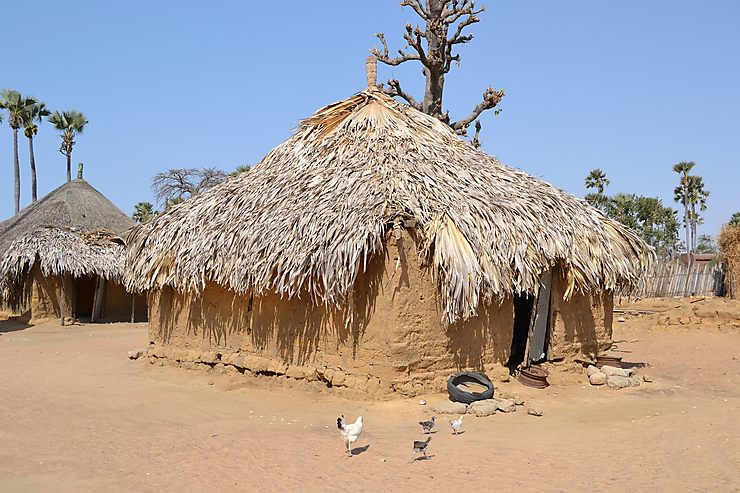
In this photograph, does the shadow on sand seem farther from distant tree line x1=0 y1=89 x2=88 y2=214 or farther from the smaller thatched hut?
distant tree line x1=0 y1=89 x2=88 y2=214

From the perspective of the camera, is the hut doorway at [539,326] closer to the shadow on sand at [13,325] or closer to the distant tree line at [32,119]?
the shadow on sand at [13,325]

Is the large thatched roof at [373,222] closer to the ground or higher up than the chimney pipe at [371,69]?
closer to the ground

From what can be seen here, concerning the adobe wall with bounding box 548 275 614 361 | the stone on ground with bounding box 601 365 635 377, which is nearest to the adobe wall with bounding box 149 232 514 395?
the adobe wall with bounding box 548 275 614 361

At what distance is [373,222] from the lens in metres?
7.74

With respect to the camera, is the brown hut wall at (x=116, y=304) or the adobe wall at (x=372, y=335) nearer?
the adobe wall at (x=372, y=335)

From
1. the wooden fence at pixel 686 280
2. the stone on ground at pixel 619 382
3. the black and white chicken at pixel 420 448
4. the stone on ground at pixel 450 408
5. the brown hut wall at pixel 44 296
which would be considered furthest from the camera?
the wooden fence at pixel 686 280

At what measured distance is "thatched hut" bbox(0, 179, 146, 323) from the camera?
1744 centimetres

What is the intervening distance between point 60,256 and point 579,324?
13.9 metres

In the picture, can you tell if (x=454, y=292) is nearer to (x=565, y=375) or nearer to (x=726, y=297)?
(x=565, y=375)

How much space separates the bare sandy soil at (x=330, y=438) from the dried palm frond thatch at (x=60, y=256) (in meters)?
7.44

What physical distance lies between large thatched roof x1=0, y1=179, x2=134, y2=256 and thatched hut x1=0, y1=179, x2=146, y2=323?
1.2 inches

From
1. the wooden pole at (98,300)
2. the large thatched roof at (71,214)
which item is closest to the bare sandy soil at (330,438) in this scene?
the wooden pole at (98,300)

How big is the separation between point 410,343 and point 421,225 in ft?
4.77

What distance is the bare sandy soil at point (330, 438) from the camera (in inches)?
208
